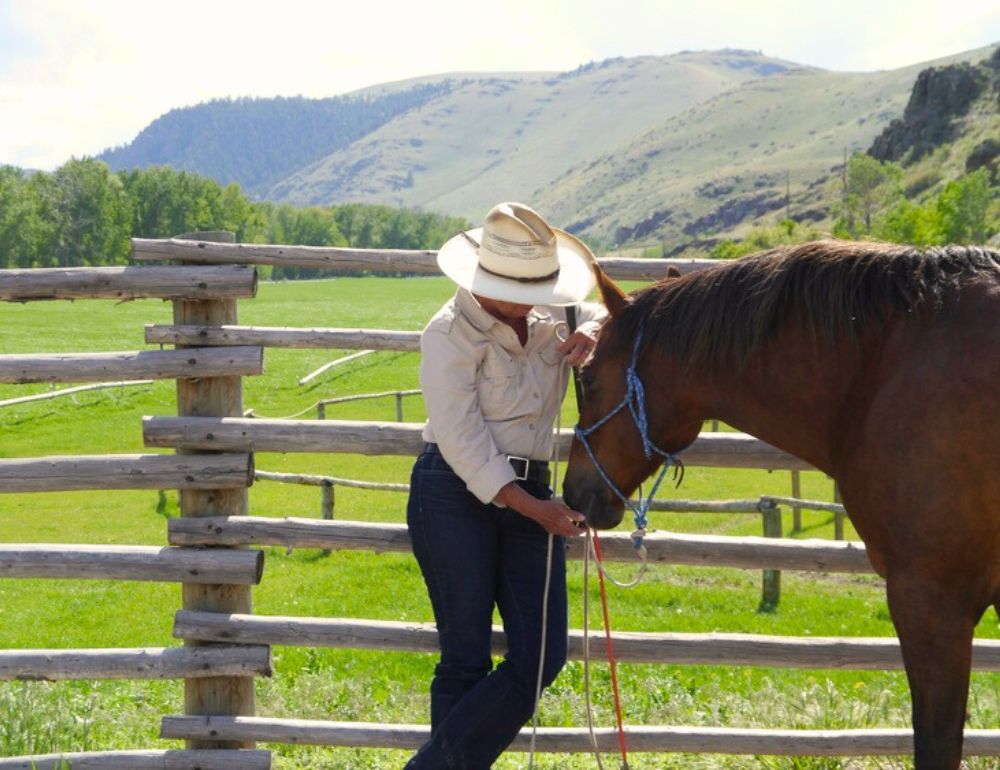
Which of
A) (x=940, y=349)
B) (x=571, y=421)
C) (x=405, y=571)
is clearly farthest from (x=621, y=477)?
(x=571, y=421)

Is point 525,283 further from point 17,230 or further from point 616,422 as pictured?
point 17,230

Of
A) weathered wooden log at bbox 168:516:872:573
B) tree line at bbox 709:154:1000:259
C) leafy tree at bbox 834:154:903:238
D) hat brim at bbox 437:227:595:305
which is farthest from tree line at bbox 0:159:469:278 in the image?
hat brim at bbox 437:227:595:305

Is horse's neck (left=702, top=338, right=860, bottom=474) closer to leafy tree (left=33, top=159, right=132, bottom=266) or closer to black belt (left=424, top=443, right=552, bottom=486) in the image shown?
black belt (left=424, top=443, right=552, bottom=486)

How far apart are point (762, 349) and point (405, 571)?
776 cm

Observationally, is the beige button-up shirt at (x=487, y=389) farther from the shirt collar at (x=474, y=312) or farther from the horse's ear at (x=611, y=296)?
the horse's ear at (x=611, y=296)

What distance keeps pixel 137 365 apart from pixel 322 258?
2.91 feet

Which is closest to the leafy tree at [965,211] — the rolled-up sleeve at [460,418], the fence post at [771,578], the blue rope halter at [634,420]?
the fence post at [771,578]

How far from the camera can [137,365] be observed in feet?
14.5

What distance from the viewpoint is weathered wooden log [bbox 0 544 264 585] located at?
445cm

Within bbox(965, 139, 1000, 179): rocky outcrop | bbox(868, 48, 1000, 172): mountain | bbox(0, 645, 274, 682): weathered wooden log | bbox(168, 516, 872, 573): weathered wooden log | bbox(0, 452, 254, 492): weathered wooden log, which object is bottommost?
bbox(0, 645, 274, 682): weathered wooden log

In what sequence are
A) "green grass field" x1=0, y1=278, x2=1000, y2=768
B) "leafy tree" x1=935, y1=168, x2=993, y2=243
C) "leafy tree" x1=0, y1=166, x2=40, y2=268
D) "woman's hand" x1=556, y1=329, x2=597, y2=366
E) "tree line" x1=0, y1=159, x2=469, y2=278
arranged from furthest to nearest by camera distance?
"tree line" x1=0, y1=159, x2=469, y2=278 < "leafy tree" x1=0, y1=166, x2=40, y2=268 < "leafy tree" x1=935, y1=168, x2=993, y2=243 < "green grass field" x1=0, y1=278, x2=1000, y2=768 < "woman's hand" x1=556, y1=329, x2=597, y2=366

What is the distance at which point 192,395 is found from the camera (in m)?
4.51

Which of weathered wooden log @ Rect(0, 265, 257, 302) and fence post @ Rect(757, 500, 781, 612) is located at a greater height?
weathered wooden log @ Rect(0, 265, 257, 302)

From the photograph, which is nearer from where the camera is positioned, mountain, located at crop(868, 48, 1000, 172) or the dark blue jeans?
the dark blue jeans
